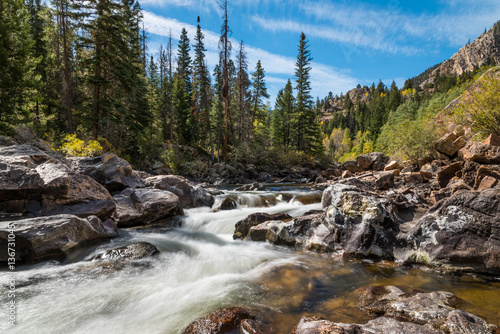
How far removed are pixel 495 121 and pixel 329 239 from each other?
945cm

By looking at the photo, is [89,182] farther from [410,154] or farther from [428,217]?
[410,154]

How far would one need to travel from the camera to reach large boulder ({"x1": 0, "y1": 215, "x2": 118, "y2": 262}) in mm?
4871

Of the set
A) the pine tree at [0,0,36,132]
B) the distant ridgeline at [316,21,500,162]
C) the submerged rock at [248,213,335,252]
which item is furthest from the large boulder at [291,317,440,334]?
the pine tree at [0,0,36,132]

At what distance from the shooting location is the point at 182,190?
11.1 m

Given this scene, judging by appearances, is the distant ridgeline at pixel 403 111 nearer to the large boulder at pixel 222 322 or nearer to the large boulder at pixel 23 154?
the large boulder at pixel 222 322

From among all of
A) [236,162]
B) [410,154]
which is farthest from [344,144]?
[410,154]

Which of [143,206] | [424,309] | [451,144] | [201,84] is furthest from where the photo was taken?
[201,84]

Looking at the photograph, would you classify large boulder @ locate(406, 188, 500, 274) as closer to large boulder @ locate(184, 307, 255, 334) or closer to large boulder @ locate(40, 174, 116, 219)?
large boulder @ locate(184, 307, 255, 334)

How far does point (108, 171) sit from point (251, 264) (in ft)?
26.0

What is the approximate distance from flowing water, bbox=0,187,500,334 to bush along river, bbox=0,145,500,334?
0.08 ft

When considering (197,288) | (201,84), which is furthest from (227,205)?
(201,84)

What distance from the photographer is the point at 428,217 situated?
5109 mm

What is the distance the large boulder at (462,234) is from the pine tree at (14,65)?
1939 centimetres

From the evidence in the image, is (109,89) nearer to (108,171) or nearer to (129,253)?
(108,171)
